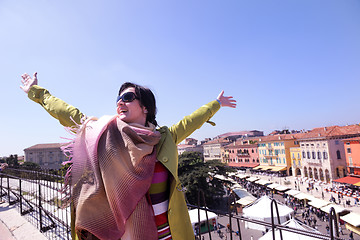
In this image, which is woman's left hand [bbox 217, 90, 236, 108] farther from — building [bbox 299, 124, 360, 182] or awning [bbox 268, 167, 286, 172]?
awning [bbox 268, 167, 286, 172]

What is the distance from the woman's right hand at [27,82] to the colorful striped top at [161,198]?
66.9 inches

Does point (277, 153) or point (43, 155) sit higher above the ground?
point (43, 155)

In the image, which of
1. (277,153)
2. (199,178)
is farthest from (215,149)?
(199,178)

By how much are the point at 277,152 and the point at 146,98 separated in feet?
162

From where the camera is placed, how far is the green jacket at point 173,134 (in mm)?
1574

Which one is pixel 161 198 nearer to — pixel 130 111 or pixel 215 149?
pixel 130 111

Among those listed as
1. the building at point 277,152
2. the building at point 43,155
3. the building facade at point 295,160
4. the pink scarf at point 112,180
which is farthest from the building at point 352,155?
the building at point 43,155

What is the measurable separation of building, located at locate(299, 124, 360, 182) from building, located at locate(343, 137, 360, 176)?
53.5 inches

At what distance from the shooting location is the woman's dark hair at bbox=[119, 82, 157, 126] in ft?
5.99

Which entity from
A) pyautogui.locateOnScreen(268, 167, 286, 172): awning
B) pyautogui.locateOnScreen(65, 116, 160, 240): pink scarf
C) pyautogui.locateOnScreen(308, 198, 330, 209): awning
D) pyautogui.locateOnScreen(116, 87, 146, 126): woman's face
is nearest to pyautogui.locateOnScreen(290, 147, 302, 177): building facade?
pyautogui.locateOnScreen(268, 167, 286, 172): awning

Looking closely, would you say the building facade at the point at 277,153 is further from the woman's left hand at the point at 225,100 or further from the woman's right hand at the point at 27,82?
the woman's right hand at the point at 27,82

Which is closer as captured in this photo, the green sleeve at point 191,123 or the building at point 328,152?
the green sleeve at point 191,123

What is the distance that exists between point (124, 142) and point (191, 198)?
74.5 feet

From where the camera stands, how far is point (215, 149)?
218 feet
